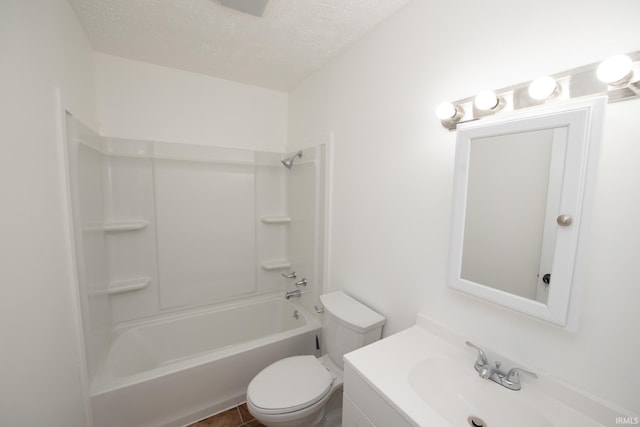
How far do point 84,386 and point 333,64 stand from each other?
243 centimetres

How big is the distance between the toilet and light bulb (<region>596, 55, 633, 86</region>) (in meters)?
1.29

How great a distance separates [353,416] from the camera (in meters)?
1.00

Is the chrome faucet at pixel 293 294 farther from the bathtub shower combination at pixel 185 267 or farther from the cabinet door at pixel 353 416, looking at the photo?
→ the cabinet door at pixel 353 416

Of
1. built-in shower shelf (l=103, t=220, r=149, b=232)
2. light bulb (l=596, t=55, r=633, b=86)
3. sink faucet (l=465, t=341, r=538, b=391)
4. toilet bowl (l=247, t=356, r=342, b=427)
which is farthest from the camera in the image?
built-in shower shelf (l=103, t=220, r=149, b=232)

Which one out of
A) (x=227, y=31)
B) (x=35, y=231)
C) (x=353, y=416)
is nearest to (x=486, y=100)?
(x=353, y=416)

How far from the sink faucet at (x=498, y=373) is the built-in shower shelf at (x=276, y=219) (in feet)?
6.15

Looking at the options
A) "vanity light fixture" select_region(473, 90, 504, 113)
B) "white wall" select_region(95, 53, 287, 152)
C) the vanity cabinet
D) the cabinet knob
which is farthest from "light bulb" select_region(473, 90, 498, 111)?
"white wall" select_region(95, 53, 287, 152)

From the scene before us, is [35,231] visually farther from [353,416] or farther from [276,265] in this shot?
[276,265]

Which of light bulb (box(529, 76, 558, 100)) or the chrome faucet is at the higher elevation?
light bulb (box(529, 76, 558, 100))

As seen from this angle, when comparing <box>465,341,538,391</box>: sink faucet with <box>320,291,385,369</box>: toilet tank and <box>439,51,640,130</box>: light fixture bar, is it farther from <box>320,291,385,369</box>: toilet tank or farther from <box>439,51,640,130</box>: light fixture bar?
<box>439,51,640,130</box>: light fixture bar

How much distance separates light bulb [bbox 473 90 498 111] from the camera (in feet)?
2.90

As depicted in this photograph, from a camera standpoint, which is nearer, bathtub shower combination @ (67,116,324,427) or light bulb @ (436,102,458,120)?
light bulb @ (436,102,458,120)

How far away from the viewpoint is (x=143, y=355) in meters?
1.88

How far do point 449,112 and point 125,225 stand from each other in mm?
2239
